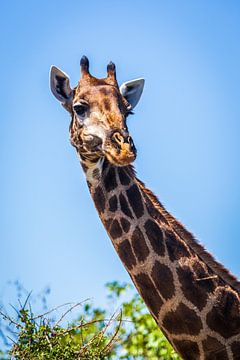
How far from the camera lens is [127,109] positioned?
370 inches

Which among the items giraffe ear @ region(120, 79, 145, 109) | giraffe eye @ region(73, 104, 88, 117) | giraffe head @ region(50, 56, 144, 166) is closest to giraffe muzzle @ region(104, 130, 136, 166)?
giraffe head @ region(50, 56, 144, 166)

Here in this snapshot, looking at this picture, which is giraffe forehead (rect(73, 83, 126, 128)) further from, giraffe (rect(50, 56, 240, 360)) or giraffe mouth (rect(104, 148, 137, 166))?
giraffe mouth (rect(104, 148, 137, 166))

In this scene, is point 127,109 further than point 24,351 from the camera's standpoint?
Yes

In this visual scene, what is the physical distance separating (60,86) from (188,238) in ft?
7.47

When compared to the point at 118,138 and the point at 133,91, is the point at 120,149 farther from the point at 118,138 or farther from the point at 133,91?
the point at 133,91

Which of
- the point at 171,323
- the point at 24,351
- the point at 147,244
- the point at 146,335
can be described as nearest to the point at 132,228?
the point at 147,244

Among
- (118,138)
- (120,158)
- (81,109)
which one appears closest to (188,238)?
(120,158)

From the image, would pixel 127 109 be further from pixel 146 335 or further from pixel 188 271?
pixel 146 335

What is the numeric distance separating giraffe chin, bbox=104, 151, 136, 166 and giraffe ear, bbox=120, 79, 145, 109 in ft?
5.68

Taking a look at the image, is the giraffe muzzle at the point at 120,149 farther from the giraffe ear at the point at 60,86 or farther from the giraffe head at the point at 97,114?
the giraffe ear at the point at 60,86

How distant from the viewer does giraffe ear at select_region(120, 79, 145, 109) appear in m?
10.3

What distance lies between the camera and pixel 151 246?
28.9 ft

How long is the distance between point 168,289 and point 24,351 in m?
1.47

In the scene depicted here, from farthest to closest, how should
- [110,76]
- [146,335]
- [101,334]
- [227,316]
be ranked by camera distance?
1. [146,335]
2. [110,76]
3. [101,334]
4. [227,316]
